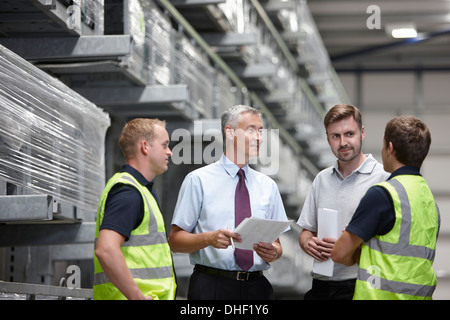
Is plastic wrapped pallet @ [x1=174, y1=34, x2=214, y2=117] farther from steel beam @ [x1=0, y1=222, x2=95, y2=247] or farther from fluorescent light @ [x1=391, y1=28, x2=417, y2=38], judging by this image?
fluorescent light @ [x1=391, y1=28, x2=417, y2=38]

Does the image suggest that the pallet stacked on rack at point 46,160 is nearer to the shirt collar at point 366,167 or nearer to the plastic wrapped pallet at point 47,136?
Result: the plastic wrapped pallet at point 47,136

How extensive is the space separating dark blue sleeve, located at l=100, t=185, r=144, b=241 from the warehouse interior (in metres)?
1.34

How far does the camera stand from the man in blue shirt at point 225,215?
4062 millimetres

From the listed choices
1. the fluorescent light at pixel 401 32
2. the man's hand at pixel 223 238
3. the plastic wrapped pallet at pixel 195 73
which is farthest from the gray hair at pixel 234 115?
the fluorescent light at pixel 401 32

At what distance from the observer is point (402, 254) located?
347cm

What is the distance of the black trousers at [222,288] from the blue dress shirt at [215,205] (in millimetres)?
67

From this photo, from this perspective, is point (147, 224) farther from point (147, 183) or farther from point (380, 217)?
point (380, 217)

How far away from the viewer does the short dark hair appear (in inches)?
140

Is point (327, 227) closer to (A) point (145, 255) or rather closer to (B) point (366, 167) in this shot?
(B) point (366, 167)

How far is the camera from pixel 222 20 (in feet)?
35.1

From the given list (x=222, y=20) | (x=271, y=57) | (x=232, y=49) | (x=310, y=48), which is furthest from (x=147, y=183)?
(x=310, y=48)

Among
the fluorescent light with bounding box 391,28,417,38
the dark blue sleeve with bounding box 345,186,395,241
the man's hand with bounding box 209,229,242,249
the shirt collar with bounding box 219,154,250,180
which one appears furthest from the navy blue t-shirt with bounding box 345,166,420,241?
the fluorescent light with bounding box 391,28,417,38

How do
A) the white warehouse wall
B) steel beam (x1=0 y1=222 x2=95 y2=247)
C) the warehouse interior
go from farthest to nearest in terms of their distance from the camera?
the white warehouse wall, steel beam (x1=0 y1=222 x2=95 y2=247), the warehouse interior
